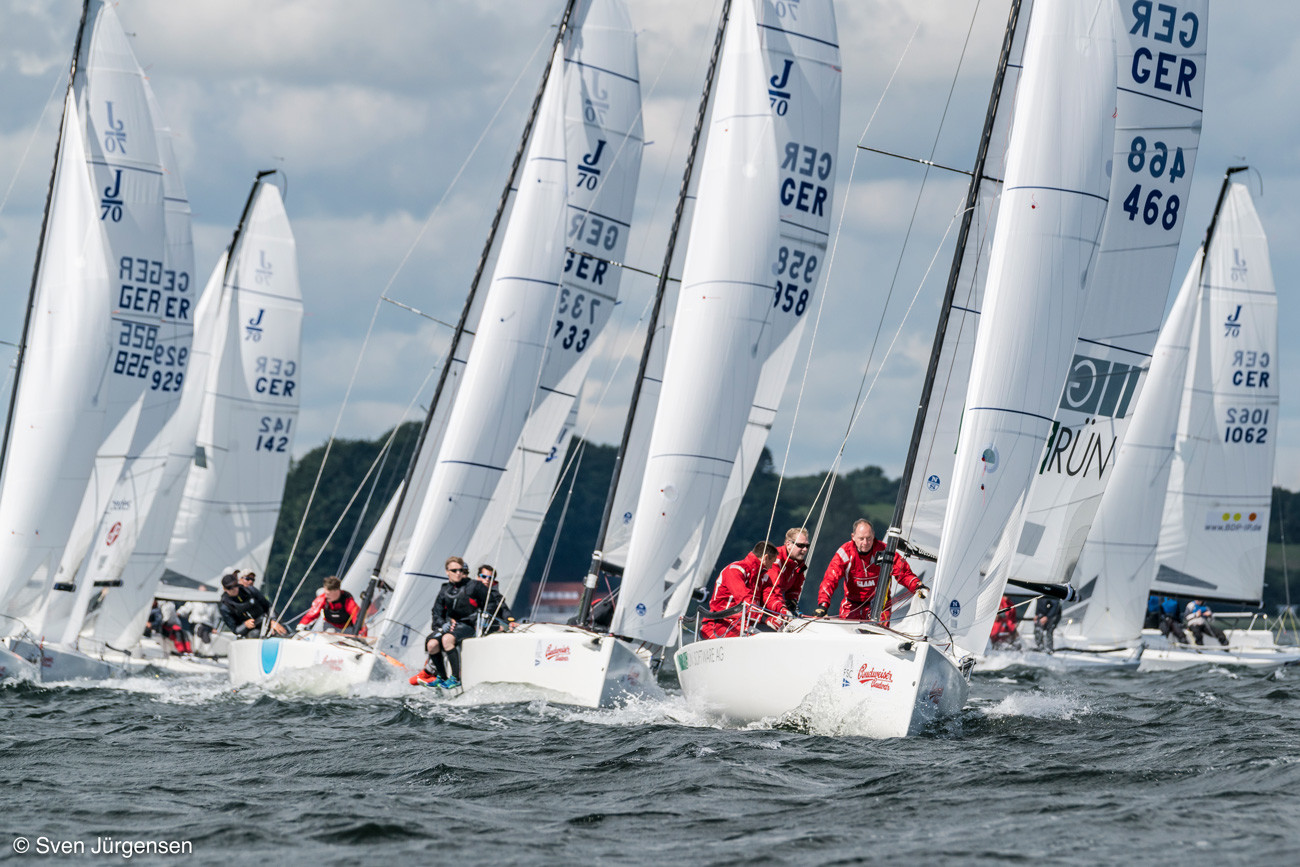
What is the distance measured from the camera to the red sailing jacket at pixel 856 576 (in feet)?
38.4

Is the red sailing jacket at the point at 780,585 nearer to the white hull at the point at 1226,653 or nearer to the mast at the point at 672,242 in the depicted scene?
the mast at the point at 672,242

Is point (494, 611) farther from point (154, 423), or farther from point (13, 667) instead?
point (154, 423)

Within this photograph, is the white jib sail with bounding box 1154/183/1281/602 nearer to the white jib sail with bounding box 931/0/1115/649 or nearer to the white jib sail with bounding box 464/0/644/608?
the white jib sail with bounding box 464/0/644/608

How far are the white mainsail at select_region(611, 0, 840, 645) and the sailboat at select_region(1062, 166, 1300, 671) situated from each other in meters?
9.92

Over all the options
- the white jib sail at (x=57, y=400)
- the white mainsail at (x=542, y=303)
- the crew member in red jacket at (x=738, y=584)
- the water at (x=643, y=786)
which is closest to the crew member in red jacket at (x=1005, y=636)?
the white mainsail at (x=542, y=303)

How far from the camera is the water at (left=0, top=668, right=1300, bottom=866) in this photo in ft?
24.0

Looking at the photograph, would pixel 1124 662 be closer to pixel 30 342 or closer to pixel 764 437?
pixel 764 437

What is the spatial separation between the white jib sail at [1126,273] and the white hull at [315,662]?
625 cm

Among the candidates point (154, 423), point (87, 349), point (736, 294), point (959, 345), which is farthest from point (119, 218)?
point (959, 345)

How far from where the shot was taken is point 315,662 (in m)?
15.3

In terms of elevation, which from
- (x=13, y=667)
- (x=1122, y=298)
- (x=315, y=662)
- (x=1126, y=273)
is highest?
(x=1126, y=273)

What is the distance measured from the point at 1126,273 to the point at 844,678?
14.8ft

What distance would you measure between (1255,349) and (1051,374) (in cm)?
1538

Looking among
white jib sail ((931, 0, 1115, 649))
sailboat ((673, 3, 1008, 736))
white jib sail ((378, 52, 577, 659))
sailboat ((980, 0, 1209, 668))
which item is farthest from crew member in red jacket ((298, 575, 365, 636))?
white jib sail ((931, 0, 1115, 649))
